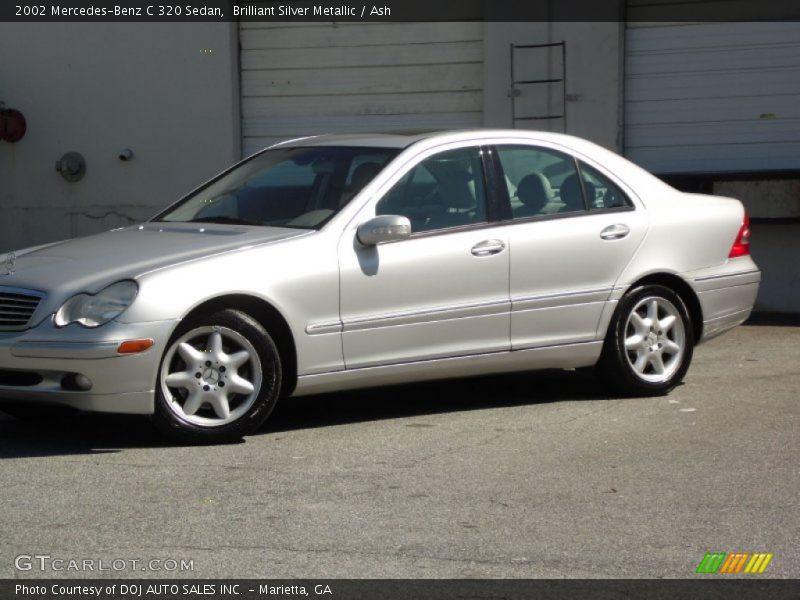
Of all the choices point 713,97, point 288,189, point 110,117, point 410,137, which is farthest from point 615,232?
point 110,117

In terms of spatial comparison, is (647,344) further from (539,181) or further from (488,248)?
(488,248)

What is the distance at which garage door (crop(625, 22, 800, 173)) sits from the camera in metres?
12.0

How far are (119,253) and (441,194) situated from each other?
5.68ft

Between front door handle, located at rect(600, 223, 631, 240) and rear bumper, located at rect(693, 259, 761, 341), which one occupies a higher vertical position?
front door handle, located at rect(600, 223, 631, 240)

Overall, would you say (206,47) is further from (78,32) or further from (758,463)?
(758,463)

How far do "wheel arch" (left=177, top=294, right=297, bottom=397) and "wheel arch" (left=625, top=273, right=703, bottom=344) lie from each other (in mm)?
2141

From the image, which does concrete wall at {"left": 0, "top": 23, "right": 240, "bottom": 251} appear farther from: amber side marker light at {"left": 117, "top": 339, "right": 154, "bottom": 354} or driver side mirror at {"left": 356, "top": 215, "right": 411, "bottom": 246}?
amber side marker light at {"left": 117, "top": 339, "right": 154, "bottom": 354}

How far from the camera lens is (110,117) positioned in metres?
13.8

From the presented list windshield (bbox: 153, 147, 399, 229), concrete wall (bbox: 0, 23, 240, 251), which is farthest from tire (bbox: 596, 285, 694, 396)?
concrete wall (bbox: 0, 23, 240, 251)

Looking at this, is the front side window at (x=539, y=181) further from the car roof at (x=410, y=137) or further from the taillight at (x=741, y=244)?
the taillight at (x=741, y=244)
